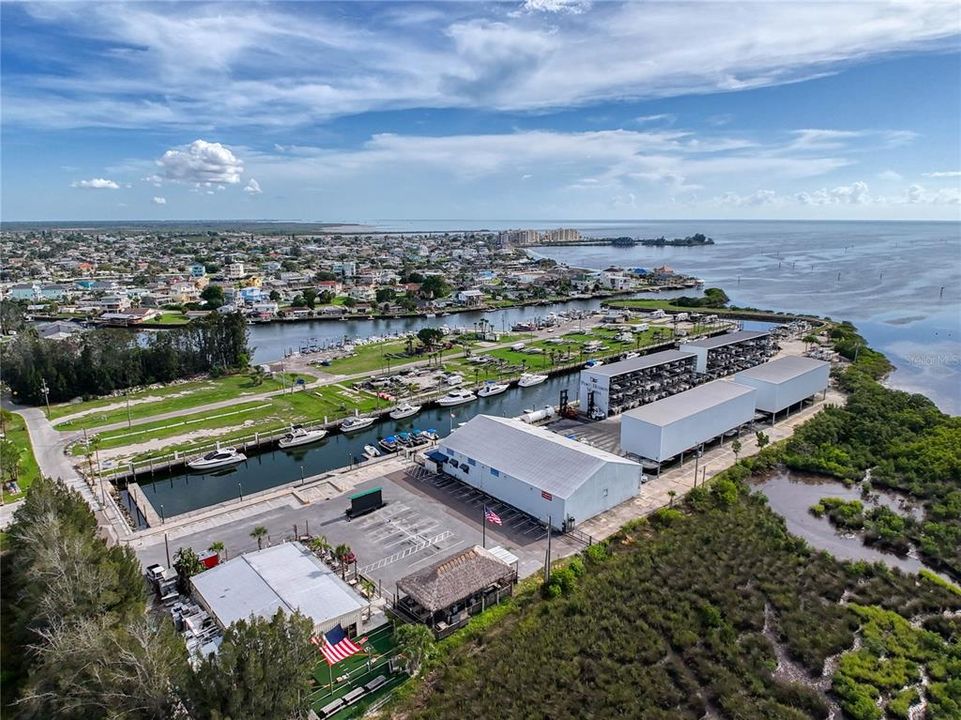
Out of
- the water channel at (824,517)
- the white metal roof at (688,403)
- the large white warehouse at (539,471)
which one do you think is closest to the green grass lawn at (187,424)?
the large white warehouse at (539,471)

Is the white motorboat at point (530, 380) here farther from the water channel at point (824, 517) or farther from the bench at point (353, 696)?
the bench at point (353, 696)

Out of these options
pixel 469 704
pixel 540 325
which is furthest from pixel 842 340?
pixel 469 704

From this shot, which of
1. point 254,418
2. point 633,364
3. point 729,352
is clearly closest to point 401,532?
point 254,418

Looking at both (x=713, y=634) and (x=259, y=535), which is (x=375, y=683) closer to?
(x=259, y=535)

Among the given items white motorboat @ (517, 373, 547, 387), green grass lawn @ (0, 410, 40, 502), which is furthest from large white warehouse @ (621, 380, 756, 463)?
green grass lawn @ (0, 410, 40, 502)

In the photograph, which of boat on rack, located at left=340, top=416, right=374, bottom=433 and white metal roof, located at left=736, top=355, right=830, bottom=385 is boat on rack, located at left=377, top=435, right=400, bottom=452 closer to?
boat on rack, located at left=340, top=416, right=374, bottom=433
